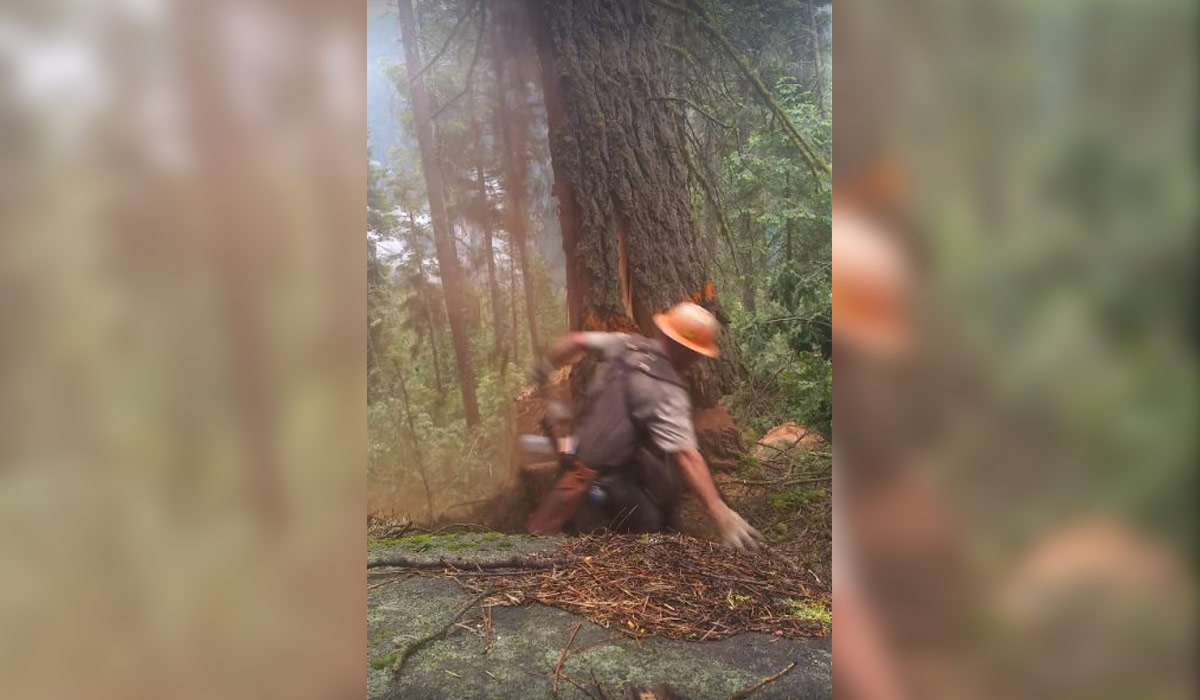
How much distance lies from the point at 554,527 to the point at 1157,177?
114 inches

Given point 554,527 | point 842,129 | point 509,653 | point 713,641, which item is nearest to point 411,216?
point 554,527

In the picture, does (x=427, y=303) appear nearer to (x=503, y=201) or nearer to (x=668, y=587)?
(x=503, y=201)

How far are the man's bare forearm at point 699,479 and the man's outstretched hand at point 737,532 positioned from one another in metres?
0.04

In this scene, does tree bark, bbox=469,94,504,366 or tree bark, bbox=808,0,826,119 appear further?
tree bark, bbox=469,94,504,366

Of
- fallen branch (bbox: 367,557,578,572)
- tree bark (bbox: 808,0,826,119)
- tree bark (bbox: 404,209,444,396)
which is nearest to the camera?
fallen branch (bbox: 367,557,578,572)

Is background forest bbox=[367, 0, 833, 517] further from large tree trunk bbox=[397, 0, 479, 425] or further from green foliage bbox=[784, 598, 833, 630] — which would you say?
green foliage bbox=[784, 598, 833, 630]

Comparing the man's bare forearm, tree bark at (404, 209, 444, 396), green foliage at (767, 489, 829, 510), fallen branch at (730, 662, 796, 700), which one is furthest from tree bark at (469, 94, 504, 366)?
fallen branch at (730, 662, 796, 700)

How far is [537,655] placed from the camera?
2.10 metres

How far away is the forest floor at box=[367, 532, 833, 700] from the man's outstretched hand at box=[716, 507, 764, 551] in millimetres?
660

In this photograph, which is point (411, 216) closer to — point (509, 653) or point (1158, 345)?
point (509, 653)

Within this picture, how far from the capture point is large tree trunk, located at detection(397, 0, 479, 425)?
351cm

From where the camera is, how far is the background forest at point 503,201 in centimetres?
331

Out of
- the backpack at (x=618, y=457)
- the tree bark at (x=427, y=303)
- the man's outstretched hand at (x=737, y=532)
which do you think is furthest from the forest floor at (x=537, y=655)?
the tree bark at (x=427, y=303)

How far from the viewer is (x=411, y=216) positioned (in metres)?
3.51
